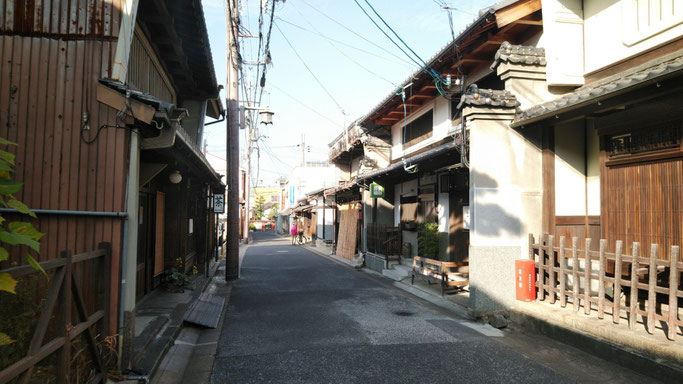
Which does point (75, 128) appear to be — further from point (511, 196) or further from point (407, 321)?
point (511, 196)

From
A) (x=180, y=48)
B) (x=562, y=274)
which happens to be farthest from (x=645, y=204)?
(x=180, y=48)

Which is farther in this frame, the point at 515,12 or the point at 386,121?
the point at 386,121

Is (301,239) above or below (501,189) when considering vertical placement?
below

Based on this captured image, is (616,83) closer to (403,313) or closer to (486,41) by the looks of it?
(486,41)

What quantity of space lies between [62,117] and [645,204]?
814 cm

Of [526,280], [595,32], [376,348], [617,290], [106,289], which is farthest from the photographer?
[595,32]

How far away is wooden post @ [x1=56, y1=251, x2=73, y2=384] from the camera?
331cm

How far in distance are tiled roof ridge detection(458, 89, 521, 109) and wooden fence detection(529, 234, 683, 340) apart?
2.66 m

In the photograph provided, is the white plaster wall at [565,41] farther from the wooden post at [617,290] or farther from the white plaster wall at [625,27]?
the wooden post at [617,290]

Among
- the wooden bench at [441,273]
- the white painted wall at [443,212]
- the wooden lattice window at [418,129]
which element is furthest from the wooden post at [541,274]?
the wooden lattice window at [418,129]

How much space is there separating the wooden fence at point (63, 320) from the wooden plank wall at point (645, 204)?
24.6 feet

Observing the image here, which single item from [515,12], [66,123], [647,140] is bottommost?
A: [66,123]

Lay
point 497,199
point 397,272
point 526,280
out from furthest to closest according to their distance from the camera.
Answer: point 397,272, point 497,199, point 526,280

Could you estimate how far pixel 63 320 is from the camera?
3354mm
